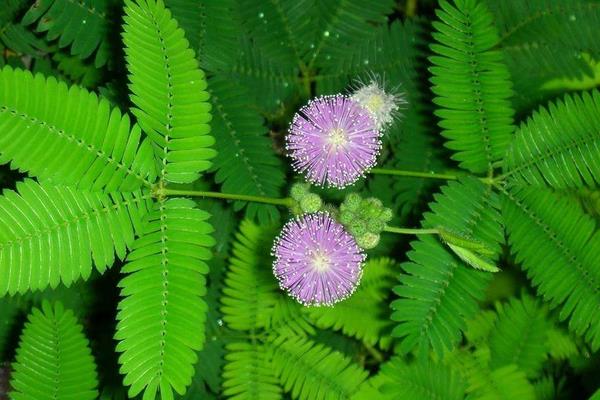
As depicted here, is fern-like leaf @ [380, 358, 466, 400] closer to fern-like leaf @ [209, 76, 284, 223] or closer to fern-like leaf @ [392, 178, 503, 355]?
fern-like leaf @ [392, 178, 503, 355]

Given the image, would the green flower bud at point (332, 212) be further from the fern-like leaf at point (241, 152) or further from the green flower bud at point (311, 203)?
the fern-like leaf at point (241, 152)

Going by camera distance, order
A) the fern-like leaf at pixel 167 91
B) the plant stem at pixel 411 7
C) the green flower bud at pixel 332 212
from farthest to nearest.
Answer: the plant stem at pixel 411 7 → the green flower bud at pixel 332 212 → the fern-like leaf at pixel 167 91

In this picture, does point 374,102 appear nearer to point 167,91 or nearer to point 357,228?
point 357,228

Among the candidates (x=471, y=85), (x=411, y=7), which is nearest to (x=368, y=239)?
(x=471, y=85)

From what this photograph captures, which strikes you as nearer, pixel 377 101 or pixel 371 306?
pixel 377 101

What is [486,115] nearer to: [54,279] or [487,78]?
[487,78]

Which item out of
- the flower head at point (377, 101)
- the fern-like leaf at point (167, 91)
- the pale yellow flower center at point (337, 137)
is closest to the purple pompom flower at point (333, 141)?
the pale yellow flower center at point (337, 137)

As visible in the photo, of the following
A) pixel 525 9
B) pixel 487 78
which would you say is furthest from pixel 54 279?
pixel 525 9
